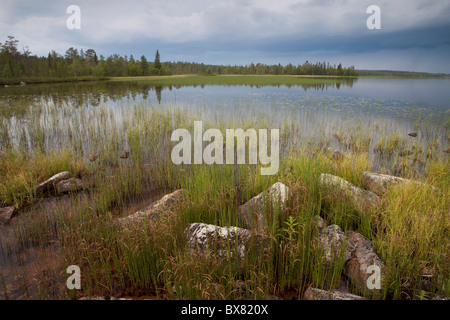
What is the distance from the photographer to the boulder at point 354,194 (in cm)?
418

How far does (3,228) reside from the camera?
439 cm

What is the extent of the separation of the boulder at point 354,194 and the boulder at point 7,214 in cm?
585

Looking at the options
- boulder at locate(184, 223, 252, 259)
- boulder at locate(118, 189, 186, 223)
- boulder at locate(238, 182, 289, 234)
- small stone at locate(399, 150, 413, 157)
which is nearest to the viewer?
boulder at locate(184, 223, 252, 259)

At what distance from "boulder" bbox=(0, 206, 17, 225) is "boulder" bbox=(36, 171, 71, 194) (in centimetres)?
77

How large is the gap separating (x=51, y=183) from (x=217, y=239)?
15.5 feet

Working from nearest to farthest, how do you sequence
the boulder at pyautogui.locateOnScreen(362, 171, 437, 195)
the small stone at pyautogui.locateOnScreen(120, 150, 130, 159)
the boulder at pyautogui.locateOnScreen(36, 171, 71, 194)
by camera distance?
1. the boulder at pyautogui.locateOnScreen(362, 171, 437, 195)
2. the boulder at pyautogui.locateOnScreen(36, 171, 71, 194)
3. the small stone at pyautogui.locateOnScreen(120, 150, 130, 159)

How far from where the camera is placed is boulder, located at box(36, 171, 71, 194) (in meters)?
5.67

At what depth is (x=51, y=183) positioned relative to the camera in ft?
19.2

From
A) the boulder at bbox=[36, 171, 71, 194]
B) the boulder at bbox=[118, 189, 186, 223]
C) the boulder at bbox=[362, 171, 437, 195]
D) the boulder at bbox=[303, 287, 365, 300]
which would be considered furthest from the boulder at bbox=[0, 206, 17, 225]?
the boulder at bbox=[362, 171, 437, 195]

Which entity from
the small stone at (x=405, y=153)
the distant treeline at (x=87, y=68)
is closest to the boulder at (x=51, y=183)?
the small stone at (x=405, y=153)

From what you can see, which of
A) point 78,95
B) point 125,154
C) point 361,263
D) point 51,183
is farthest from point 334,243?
point 78,95

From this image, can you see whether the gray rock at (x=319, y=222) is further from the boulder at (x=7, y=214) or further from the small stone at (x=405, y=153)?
the small stone at (x=405, y=153)

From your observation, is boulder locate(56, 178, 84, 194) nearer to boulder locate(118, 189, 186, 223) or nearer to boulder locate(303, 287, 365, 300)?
boulder locate(118, 189, 186, 223)
